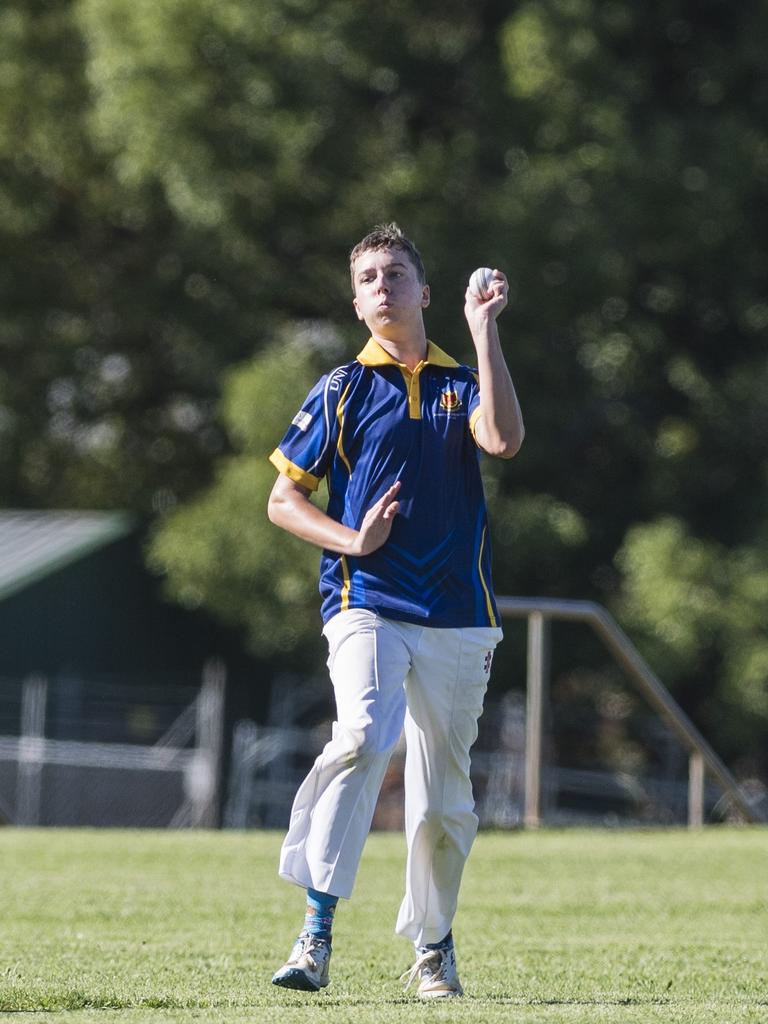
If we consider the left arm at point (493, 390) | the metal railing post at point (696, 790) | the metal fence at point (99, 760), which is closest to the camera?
the left arm at point (493, 390)

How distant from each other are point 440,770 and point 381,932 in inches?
73.4

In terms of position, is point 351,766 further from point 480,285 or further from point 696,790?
point 696,790

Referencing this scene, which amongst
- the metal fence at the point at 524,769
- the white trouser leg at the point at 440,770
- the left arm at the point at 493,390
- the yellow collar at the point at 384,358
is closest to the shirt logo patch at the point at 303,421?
the yellow collar at the point at 384,358

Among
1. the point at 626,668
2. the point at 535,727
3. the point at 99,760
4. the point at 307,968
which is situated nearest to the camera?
the point at 307,968

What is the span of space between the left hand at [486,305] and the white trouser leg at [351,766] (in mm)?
826

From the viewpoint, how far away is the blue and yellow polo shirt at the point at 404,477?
487 centimetres

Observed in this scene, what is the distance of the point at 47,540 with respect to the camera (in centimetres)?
2575

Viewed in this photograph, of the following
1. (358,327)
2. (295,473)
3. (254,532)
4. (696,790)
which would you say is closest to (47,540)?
(254,532)

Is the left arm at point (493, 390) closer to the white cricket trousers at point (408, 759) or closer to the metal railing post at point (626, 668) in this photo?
the white cricket trousers at point (408, 759)

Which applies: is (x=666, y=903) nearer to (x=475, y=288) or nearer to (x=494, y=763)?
(x=475, y=288)

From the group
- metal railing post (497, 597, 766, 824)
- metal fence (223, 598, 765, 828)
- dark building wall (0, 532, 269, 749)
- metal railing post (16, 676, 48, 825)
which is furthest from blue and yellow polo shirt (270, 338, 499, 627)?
dark building wall (0, 532, 269, 749)

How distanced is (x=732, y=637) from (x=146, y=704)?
8444mm

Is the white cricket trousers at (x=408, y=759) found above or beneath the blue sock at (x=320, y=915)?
above

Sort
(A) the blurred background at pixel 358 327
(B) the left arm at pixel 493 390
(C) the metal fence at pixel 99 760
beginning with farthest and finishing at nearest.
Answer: (C) the metal fence at pixel 99 760 → (A) the blurred background at pixel 358 327 → (B) the left arm at pixel 493 390
